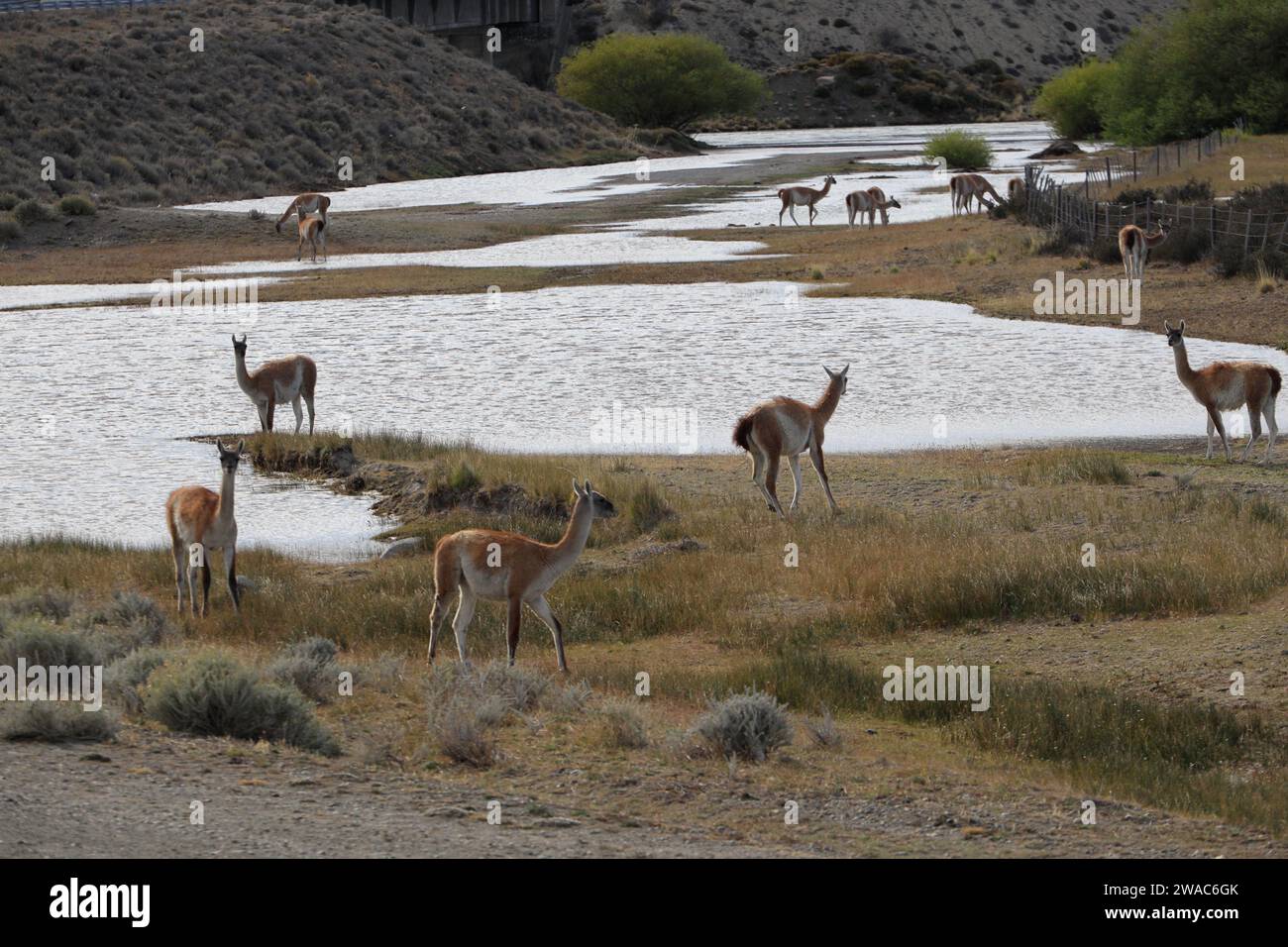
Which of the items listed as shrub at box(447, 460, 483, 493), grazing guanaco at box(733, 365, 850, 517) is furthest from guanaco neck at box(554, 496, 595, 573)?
shrub at box(447, 460, 483, 493)

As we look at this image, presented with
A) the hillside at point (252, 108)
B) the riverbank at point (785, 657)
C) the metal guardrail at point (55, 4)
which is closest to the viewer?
the riverbank at point (785, 657)

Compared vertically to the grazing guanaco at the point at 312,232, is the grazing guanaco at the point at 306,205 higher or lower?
higher

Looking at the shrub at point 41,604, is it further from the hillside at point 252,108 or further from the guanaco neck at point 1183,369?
the hillside at point 252,108

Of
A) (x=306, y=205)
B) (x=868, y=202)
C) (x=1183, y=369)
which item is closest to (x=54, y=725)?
(x=1183, y=369)

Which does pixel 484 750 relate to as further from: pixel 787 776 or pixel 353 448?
pixel 353 448

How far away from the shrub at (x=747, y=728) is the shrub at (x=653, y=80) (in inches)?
3897

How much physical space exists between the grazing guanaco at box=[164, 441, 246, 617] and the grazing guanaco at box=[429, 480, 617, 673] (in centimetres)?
227

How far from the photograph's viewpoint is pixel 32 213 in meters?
50.4

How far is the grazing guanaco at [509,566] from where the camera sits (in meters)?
11.0

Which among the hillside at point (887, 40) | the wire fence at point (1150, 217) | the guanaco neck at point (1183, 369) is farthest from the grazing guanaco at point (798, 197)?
the hillside at point (887, 40)

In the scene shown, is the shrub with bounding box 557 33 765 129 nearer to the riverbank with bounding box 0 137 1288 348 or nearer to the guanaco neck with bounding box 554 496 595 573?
the riverbank with bounding box 0 137 1288 348

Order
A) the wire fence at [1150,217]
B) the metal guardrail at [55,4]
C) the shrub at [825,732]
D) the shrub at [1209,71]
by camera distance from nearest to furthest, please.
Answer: the shrub at [825,732]
the wire fence at [1150,217]
the shrub at [1209,71]
the metal guardrail at [55,4]

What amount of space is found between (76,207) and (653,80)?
59.7 metres

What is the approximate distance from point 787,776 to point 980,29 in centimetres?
14747
